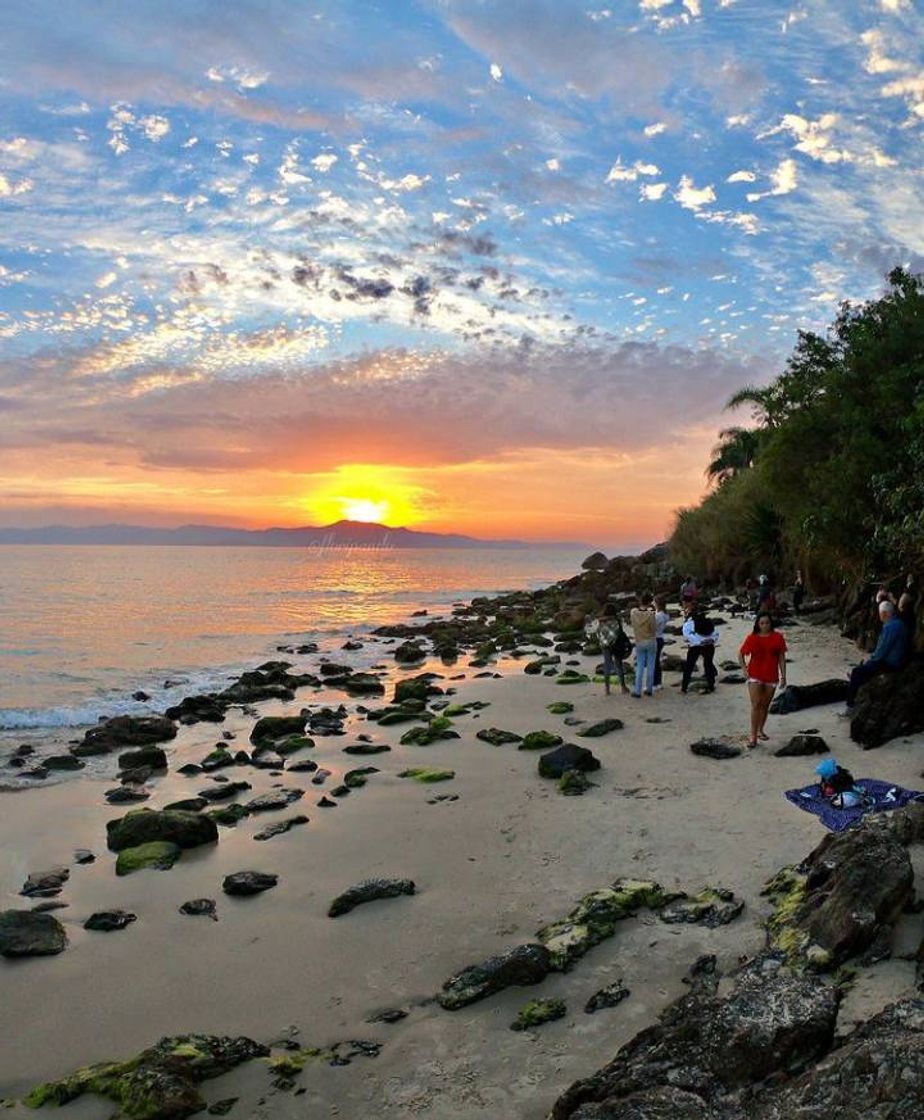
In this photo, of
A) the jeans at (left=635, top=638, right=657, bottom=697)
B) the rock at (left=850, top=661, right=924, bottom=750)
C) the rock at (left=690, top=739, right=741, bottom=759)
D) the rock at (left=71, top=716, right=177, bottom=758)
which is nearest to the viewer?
the rock at (left=850, top=661, right=924, bottom=750)

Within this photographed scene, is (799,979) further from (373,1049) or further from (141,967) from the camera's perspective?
(141,967)

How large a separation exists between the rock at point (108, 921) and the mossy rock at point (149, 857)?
1.31m

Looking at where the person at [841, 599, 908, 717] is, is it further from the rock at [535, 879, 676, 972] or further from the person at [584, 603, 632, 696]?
the rock at [535, 879, 676, 972]

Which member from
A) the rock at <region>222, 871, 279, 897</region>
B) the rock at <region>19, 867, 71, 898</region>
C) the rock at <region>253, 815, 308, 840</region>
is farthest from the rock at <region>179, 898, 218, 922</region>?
the rock at <region>253, 815, 308, 840</region>

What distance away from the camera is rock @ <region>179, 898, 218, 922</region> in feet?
28.3

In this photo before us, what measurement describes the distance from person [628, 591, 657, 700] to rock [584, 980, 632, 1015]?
1091cm

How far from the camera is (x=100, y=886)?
962 centimetres

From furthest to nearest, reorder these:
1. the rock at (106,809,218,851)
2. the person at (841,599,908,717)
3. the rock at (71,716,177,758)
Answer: the rock at (71,716,177,758)
the person at (841,599,908,717)
the rock at (106,809,218,851)

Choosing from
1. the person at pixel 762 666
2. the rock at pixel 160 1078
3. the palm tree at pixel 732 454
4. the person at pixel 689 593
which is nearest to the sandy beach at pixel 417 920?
the rock at pixel 160 1078

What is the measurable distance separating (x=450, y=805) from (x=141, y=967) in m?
5.03

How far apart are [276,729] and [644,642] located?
8.57m

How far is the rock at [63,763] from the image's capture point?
15648mm

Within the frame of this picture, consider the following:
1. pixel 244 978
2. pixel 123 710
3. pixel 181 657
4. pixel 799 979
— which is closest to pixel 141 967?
pixel 244 978

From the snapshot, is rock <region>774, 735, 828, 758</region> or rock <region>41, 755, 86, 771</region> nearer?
rock <region>774, 735, 828, 758</region>
